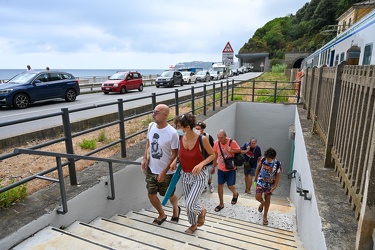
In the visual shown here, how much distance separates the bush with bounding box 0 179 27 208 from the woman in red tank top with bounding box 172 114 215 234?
1877 mm

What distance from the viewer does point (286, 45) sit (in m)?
76.4

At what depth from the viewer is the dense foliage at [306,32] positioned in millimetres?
57272

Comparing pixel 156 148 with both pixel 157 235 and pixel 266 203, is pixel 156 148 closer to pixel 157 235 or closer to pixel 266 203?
pixel 157 235

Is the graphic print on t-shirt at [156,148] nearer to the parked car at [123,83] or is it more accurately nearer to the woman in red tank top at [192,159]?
the woman in red tank top at [192,159]

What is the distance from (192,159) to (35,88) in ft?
34.2

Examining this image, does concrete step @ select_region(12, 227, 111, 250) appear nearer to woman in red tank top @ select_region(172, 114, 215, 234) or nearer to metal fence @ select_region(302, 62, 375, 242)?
woman in red tank top @ select_region(172, 114, 215, 234)

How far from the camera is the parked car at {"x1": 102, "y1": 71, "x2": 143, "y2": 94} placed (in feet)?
57.7

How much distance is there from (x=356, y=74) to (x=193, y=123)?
1.81 metres

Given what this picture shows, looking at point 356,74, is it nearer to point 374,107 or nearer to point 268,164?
point 374,107

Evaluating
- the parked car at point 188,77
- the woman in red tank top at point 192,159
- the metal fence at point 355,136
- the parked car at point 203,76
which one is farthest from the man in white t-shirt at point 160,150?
the parked car at point 203,76

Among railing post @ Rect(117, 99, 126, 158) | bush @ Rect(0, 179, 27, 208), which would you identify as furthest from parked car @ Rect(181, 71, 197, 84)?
bush @ Rect(0, 179, 27, 208)

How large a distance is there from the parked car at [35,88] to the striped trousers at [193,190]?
32.5 feet

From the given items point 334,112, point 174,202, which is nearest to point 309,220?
point 334,112

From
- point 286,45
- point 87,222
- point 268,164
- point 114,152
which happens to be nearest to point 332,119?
point 268,164
